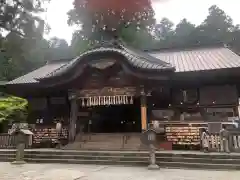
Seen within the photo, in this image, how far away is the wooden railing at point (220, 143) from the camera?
10.7 meters

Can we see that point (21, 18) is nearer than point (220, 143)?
Yes

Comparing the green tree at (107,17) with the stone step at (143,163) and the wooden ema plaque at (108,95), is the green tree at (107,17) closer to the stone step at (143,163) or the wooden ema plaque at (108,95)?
the wooden ema plaque at (108,95)

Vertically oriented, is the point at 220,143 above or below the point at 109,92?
below

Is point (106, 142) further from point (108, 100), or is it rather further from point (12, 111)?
point (12, 111)

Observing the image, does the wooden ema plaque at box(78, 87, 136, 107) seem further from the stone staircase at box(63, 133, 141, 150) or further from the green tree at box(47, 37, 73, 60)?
the green tree at box(47, 37, 73, 60)

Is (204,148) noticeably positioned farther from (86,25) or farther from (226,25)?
(226,25)

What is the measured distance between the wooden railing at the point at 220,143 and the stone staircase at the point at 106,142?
11.9 ft

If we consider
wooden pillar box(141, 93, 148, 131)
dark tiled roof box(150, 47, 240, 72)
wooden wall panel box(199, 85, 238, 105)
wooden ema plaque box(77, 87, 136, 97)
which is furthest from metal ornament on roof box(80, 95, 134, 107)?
wooden wall panel box(199, 85, 238, 105)

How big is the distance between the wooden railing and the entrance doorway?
7321 millimetres

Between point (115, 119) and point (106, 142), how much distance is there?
19.1 feet

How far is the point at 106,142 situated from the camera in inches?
533

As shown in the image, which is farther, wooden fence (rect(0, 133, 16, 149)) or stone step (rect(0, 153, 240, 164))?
wooden fence (rect(0, 133, 16, 149))

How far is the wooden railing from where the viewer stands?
35.0ft

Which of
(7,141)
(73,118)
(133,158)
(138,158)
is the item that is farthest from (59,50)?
(138,158)
